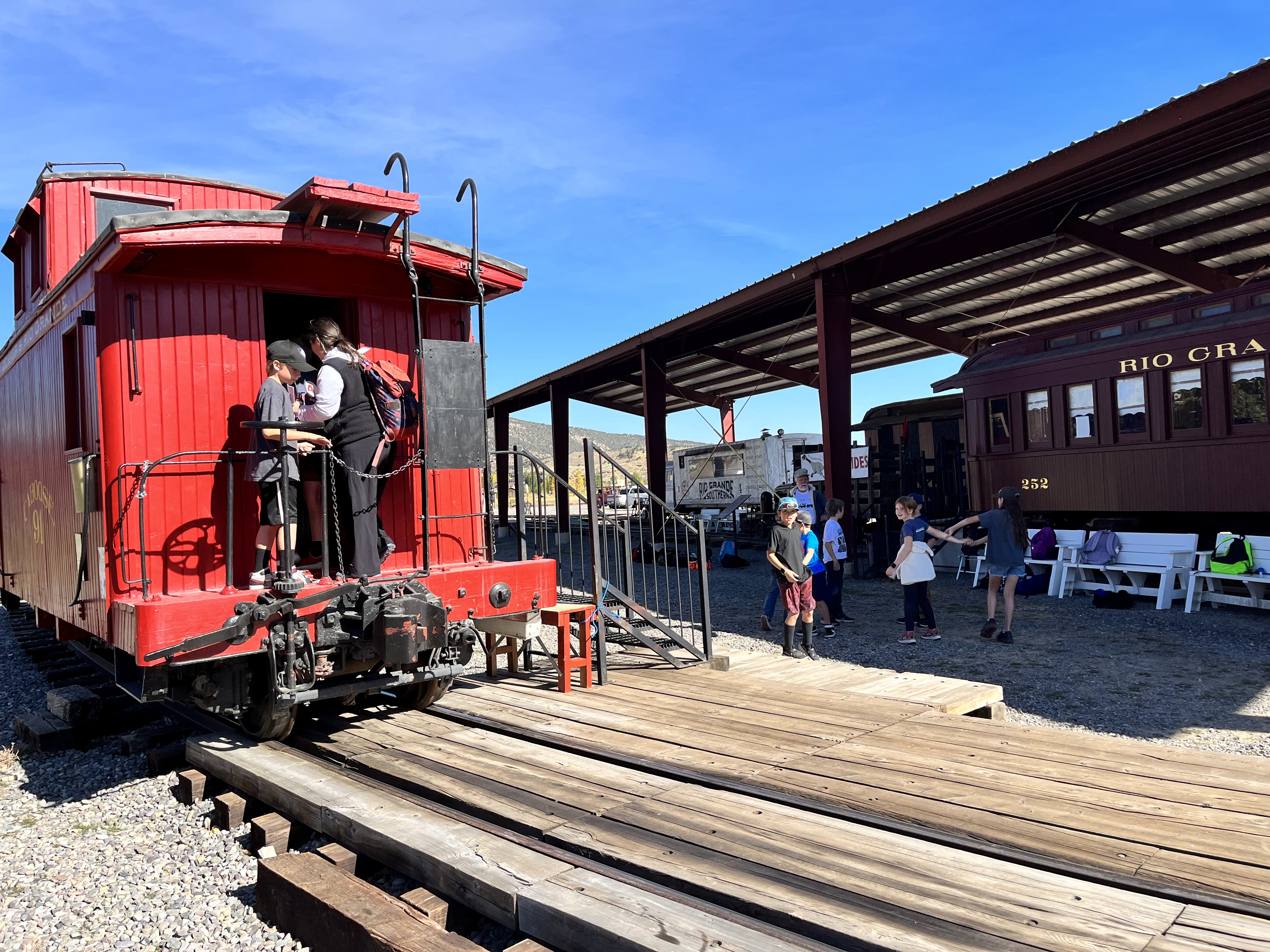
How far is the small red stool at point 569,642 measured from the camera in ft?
19.4

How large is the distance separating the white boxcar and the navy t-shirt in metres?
12.8

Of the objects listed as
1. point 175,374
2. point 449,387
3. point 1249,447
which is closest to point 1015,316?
point 1249,447

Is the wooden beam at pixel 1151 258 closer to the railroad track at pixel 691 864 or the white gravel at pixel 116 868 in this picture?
the railroad track at pixel 691 864

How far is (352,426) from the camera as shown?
5039 mm

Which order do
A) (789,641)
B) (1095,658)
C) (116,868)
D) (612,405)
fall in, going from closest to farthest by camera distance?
(116,868)
(789,641)
(1095,658)
(612,405)

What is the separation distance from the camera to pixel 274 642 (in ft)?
15.0

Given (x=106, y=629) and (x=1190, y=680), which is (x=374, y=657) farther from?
(x=1190, y=680)

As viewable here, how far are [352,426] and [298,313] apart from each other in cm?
156

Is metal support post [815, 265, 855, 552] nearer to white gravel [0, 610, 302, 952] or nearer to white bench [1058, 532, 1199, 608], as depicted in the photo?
white bench [1058, 532, 1199, 608]

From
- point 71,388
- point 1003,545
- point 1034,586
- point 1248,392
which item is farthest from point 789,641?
point 1248,392

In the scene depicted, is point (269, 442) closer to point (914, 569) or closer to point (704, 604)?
point (704, 604)

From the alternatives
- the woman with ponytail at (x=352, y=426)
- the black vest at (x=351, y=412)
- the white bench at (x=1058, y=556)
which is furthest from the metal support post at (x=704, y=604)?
the white bench at (x=1058, y=556)

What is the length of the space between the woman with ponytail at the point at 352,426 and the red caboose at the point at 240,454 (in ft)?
0.61

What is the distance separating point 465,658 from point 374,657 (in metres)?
0.56
